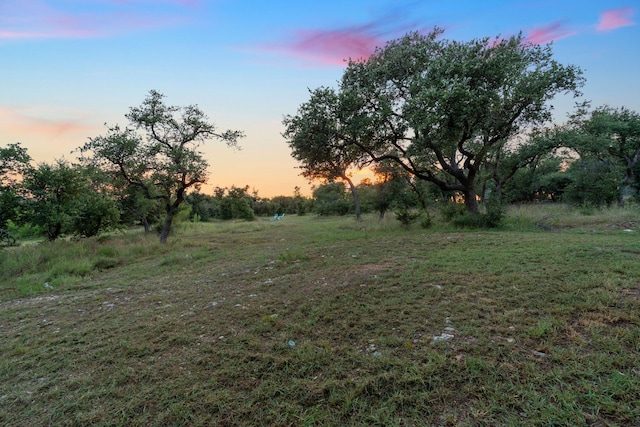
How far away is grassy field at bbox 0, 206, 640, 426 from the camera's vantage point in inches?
81.9

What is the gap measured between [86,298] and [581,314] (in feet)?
27.5

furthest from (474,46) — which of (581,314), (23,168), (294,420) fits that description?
(23,168)

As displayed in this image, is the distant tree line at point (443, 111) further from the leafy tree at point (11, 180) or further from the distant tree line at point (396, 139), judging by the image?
the leafy tree at point (11, 180)

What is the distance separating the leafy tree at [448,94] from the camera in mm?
9719

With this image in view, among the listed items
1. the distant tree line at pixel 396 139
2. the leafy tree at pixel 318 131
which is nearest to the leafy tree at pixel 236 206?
the distant tree line at pixel 396 139

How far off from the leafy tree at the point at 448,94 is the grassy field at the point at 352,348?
6.11m

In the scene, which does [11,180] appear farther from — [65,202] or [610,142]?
[610,142]

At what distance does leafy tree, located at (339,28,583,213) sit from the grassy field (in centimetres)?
611

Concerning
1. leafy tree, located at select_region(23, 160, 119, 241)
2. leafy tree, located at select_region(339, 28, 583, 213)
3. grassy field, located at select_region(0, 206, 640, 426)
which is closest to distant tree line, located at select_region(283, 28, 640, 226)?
leafy tree, located at select_region(339, 28, 583, 213)

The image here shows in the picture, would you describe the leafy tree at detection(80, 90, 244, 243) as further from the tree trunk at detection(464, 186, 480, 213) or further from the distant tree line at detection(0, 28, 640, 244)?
the tree trunk at detection(464, 186, 480, 213)

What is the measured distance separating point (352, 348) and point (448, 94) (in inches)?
355

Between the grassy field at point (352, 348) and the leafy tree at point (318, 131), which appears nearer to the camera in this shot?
the grassy field at point (352, 348)

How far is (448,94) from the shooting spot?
348 inches

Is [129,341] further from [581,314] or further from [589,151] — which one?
[589,151]
